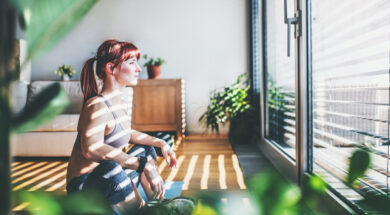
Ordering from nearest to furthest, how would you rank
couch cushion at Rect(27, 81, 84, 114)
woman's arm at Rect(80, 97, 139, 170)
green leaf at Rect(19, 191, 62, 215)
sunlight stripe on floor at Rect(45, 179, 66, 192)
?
1. green leaf at Rect(19, 191, 62, 215)
2. woman's arm at Rect(80, 97, 139, 170)
3. sunlight stripe on floor at Rect(45, 179, 66, 192)
4. couch cushion at Rect(27, 81, 84, 114)

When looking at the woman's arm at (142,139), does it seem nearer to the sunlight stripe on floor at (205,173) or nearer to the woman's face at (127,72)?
the woman's face at (127,72)

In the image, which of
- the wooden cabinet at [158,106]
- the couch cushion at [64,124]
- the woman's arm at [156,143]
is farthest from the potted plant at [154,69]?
the woman's arm at [156,143]

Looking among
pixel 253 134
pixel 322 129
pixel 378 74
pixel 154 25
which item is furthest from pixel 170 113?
pixel 378 74

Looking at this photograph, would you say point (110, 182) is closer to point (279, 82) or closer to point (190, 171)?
point (190, 171)

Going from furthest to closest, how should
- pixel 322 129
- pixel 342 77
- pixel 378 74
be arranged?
1. pixel 322 129
2. pixel 342 77
3. pixel 378 74

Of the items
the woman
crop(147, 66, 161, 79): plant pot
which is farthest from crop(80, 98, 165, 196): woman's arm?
crop(147, 66, 161, 79): plant pot

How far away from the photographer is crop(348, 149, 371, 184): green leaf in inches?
8.2

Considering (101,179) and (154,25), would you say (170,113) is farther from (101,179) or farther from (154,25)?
(101,179)

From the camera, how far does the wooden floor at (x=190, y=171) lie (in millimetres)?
1961

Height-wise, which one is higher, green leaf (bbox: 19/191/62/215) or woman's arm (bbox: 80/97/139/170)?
green leaf (bbox: 19/191/62/215)

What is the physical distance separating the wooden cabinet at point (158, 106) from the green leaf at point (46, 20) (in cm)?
347

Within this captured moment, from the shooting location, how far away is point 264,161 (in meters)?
2.58

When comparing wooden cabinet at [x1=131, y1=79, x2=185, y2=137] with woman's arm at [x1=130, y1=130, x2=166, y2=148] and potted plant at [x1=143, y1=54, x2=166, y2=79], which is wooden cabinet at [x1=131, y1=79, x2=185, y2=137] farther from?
woman's arm at [x1=130, y1=130, x2=166, y2=148]

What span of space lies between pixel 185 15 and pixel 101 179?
3559 mm
